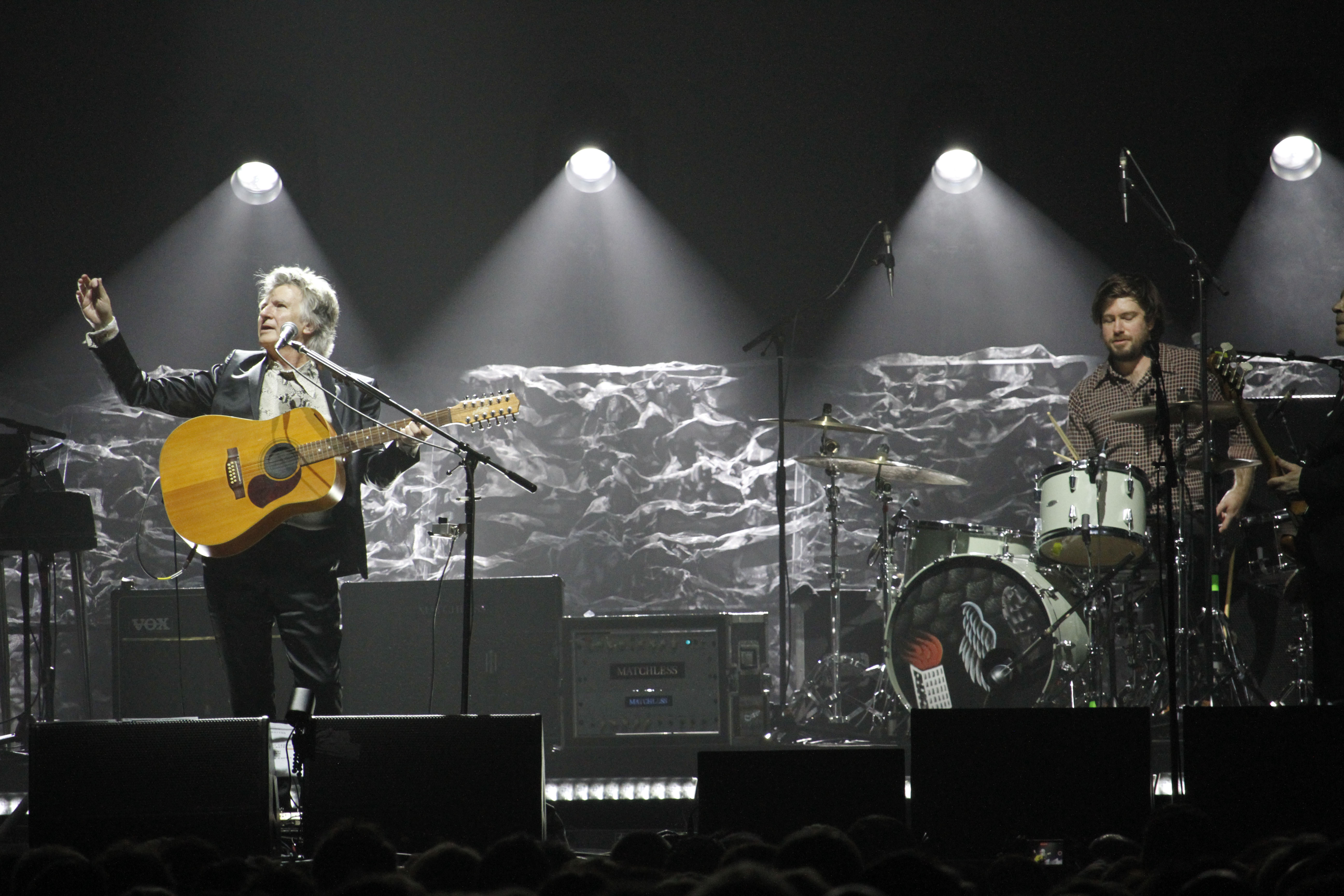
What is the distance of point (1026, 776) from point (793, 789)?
1.94 feet

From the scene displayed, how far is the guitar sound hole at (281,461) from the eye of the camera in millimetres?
4734

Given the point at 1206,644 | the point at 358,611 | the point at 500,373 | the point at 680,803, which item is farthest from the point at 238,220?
the point at 1206,644

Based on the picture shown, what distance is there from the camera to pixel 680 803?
4.80 meters

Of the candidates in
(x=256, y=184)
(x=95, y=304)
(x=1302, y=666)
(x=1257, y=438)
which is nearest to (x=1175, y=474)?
(x=1257, y=438)

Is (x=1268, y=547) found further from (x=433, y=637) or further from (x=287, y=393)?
(x=287, y=393)

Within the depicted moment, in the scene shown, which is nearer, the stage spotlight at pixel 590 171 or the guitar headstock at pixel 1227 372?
the guitar headstock at pixel 1227 372

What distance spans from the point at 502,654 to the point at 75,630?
124 inches

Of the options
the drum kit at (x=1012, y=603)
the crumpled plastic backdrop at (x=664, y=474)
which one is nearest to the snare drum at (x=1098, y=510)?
the drum kit at (x=1012, y=603)

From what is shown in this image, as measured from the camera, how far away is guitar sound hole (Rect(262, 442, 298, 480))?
4.73 meters

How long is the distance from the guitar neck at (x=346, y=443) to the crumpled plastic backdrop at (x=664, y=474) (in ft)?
9.75

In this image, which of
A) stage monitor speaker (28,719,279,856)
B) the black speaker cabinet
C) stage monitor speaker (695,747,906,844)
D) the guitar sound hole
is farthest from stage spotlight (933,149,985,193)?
stage monitor speaker (28,719,279,856)

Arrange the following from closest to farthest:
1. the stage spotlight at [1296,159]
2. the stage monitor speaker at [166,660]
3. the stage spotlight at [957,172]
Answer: the stage monitor speaker at [166,660] < the stage spotlight at [1296,159] < the stage spotlight at [957,172]

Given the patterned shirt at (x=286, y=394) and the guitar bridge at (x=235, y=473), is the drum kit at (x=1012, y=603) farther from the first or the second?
the guitar bridge at (x=235, y=473)

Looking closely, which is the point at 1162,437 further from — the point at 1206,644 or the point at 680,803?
the point at 680,803
